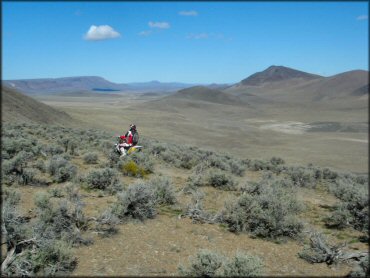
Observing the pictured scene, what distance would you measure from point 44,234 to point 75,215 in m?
1.29

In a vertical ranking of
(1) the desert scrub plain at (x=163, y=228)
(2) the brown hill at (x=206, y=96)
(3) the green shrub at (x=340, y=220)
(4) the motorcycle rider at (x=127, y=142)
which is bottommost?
(3) the green shrub at (x=340, y=220)

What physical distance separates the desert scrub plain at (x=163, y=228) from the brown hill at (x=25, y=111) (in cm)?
2853

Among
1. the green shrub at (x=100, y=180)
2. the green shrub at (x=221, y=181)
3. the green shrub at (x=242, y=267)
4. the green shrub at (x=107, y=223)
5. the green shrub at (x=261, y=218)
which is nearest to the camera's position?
the green shrub at (x=242, y=267)

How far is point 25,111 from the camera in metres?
42.4

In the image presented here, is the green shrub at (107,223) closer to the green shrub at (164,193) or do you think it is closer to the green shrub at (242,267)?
the green shrub at (164,193)

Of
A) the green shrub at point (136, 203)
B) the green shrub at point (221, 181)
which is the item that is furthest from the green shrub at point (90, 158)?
the green shrub at point (136, 203)

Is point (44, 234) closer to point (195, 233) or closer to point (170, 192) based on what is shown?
point (195, 233)

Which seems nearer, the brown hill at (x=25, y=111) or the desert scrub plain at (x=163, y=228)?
the desert scrub plain at (x=163, y=228)

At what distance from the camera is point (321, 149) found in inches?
1687

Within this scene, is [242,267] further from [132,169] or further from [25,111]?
[25,111]

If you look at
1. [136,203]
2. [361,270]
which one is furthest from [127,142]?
[361,270]

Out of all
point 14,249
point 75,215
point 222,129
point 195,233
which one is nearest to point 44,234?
point 14,249

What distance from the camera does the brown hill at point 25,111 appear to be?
38.5 m

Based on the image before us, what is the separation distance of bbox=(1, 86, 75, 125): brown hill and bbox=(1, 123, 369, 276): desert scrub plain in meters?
28.5
